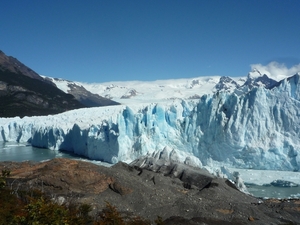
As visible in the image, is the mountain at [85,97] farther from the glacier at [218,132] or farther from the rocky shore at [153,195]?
the rocky shore at [153,195]

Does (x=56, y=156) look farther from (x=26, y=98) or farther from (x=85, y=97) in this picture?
(x=85, y=97)

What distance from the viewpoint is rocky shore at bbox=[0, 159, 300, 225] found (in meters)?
10.6

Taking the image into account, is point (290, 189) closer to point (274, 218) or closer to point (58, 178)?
point (274, 218)

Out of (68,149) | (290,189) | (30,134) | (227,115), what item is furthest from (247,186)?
(30,134)

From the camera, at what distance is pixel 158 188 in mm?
12812

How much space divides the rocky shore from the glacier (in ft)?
17.4

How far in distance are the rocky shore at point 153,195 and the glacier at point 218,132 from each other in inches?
208

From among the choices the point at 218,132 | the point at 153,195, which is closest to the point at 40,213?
the point at 153,195

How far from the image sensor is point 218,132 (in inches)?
889

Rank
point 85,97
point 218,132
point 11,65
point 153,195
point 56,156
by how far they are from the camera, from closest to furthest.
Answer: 1. point 153,195
2. point 218,132
3. point 56,156
4. point 11,65
5. point 85,97

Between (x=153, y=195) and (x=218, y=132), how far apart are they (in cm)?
1169

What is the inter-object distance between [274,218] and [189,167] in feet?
19.6

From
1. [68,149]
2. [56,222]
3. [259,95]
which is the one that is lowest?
[68,149]

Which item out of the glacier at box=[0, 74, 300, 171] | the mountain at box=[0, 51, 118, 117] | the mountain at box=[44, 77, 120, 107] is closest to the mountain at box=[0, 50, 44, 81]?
the mountain at box=[0, 51, 118, 117]
